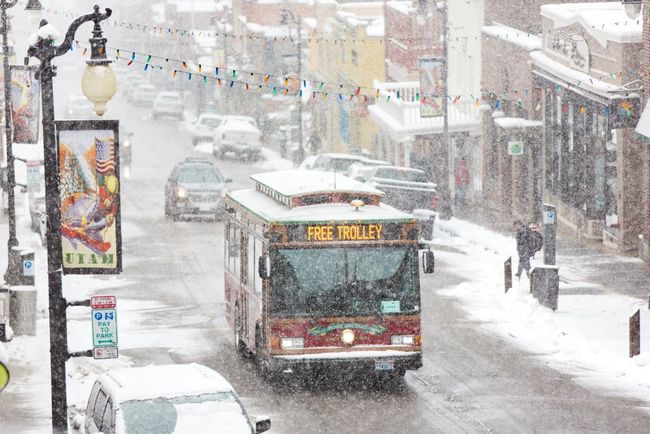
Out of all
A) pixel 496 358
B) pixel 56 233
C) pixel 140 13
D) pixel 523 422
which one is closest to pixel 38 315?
pixel 496 358

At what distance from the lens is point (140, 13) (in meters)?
151

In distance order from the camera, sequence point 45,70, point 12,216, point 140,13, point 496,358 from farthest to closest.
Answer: point 140,13
point 12,216
point 496,358
point 45,70

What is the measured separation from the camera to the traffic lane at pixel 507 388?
63.3 ft

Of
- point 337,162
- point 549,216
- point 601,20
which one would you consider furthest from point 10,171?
point 337,162

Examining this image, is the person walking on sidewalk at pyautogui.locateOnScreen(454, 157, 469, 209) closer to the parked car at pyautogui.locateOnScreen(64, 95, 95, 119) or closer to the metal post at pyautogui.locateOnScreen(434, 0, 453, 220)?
the metal post at pyautogui.locateOnScreen(434, 0, 453, 220)

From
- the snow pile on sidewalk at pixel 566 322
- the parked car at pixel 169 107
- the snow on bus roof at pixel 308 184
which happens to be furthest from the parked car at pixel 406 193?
the parked car at pixel 169 107

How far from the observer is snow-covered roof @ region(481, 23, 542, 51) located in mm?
45531

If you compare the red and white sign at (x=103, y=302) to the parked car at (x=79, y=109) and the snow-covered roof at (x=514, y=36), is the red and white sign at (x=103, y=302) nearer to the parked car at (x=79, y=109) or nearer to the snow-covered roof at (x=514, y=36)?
the snow-covered roof at (x=514, y=36)

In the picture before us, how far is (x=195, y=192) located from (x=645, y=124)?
53.3 ft

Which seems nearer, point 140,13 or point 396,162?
point 396,162

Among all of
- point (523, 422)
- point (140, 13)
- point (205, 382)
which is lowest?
point (523, 422)

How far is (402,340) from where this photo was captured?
68.8 feet

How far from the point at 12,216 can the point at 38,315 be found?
156 inches

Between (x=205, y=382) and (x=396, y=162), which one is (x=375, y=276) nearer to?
(x=205, y=382)
